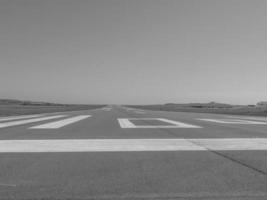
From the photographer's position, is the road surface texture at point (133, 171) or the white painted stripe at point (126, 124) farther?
the white painted stripe at point (126, 124)

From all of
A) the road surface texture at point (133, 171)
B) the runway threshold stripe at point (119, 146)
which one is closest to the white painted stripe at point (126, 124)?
the runway threshold stripe at point (119, 146)

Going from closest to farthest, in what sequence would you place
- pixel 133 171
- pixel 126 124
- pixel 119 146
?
pixel 133 171 → pixel 119 146 → pixel 126 124

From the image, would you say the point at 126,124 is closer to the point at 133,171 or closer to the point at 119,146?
the point at 119,146

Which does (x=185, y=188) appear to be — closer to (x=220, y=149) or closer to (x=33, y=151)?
(x=220, y=149)

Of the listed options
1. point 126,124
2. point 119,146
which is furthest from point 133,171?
point 126,124

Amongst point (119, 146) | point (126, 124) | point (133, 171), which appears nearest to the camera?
point (133, 171)

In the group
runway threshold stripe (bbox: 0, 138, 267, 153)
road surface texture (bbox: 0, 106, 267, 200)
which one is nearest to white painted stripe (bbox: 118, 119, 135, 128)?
runway threshold stripe (bbox: 0, 138, 267, 153)

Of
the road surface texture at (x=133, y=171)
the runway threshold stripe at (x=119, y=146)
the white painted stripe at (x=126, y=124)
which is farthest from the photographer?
the white painted stripe at (x=126, y=124)

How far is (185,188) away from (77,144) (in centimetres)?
334

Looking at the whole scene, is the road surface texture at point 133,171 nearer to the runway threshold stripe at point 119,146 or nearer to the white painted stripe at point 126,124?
the runway threshold stripe at point 119,146

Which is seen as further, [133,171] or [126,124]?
[126,124]

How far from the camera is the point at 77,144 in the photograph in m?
5.21

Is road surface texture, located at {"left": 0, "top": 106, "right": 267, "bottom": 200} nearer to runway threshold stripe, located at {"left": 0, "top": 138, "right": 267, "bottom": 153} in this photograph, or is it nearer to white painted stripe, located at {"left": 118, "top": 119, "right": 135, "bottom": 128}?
runway threshold stripe, located at {"left": 0, "top": 138, "right": 267, "bottom": 153}

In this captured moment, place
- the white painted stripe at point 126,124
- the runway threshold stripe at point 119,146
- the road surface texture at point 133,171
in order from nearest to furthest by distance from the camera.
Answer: the road surface texture at point 133,171 < the runway threshold stripe at point 119,146 < the white painted stripe at point 126,124
